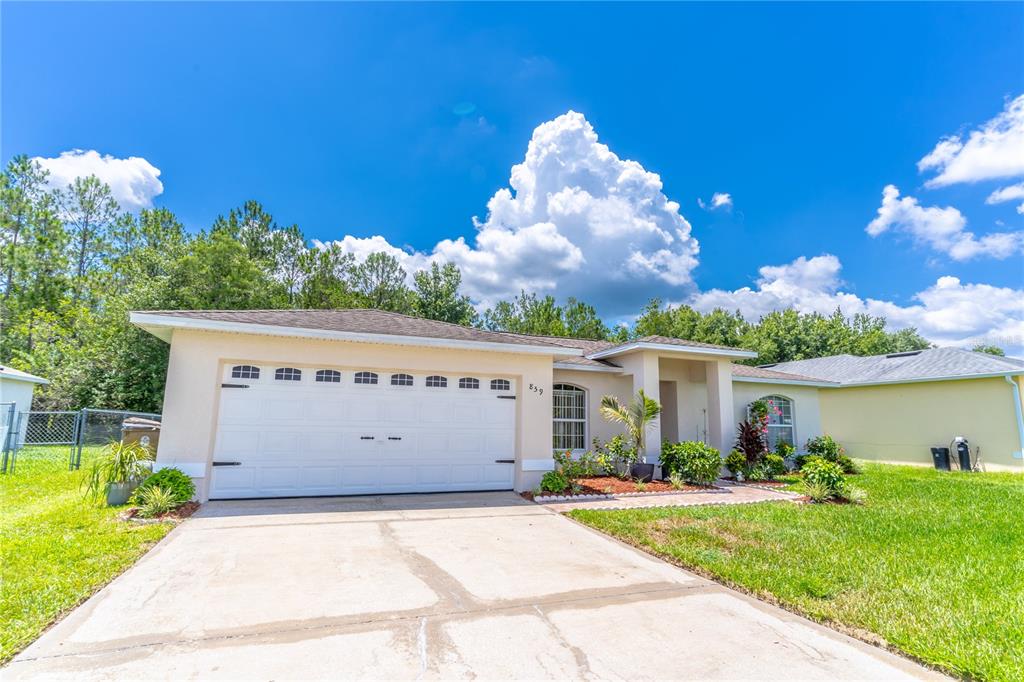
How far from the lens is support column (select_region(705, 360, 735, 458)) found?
1222cm

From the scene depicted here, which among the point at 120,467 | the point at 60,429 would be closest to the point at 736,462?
the point at 120,467

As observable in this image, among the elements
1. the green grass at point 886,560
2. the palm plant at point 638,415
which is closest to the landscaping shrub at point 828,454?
the green grass at point 886,560

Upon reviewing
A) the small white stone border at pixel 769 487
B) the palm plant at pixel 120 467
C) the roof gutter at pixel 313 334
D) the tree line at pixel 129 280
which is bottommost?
the small white stone border at pixel 769 487

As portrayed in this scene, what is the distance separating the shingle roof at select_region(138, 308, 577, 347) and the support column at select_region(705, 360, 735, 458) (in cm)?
589

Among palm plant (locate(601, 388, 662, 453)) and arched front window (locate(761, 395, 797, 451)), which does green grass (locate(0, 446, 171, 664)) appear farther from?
arched front window (locate(761, 395, 797, 451))

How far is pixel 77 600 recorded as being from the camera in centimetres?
372

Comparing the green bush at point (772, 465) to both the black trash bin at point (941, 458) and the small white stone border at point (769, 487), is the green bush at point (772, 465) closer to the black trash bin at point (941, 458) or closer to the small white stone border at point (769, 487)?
the small white stone border at point (769, 487)

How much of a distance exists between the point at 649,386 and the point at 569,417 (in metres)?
2.27

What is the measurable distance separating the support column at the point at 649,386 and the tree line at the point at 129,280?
756 inches

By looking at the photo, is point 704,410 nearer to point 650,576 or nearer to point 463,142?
point 650,576

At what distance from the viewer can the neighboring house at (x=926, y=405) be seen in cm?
1345

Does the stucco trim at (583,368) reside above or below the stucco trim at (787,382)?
above

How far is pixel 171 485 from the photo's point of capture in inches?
274

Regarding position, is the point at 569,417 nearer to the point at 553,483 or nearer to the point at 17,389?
the point at 553,483
